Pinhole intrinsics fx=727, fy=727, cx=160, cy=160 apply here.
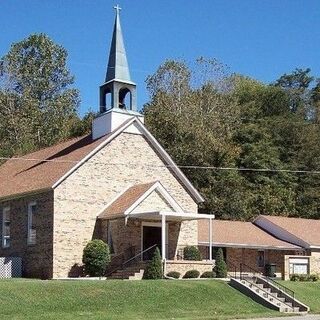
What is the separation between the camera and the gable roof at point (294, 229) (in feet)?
166

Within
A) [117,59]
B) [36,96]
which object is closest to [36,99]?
[36,96]

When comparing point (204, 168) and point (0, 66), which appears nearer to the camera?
point (204, 168)

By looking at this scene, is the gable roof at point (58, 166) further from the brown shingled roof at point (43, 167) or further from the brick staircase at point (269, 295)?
the brick staircase at point (269, 295)

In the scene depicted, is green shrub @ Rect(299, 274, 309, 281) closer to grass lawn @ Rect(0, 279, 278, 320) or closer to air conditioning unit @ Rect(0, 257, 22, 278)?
grass lawn @ Rect(0, 279, 278, 320)

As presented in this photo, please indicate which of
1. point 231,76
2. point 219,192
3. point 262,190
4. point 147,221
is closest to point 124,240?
point 147,221

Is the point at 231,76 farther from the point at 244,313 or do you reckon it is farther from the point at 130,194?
the point at 244,313

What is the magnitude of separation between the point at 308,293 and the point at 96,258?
10.8 m

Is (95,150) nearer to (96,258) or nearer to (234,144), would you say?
(96,258)


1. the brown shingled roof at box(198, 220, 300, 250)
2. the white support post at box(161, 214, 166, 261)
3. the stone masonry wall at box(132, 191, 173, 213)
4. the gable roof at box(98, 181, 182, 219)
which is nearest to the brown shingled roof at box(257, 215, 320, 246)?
the brown shingled roof at box(198, 220, 300, 250)

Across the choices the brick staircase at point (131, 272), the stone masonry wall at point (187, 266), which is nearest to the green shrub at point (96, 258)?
the brick staircase at point (131, 272)

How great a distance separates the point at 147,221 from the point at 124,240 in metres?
1.71

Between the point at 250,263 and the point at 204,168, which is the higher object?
the point at 204,168

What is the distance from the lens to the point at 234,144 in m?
71.9

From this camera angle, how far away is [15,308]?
2639cm
